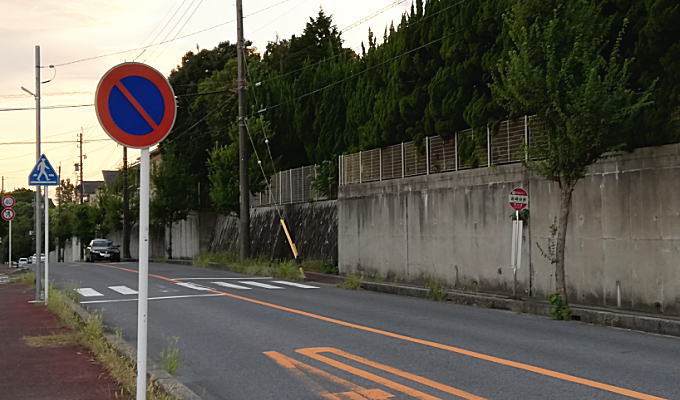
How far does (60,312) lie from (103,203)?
47988mm

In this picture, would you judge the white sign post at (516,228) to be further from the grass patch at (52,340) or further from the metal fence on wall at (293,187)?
the metal fence on wall at (293,187)

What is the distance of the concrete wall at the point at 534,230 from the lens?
12.1 metres

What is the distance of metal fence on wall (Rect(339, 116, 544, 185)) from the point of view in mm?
16328

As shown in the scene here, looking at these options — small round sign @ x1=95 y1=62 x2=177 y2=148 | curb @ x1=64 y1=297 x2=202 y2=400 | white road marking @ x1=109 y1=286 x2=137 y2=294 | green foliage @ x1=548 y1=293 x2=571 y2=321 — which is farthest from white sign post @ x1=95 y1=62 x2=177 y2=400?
white road marking @ x1=109 y1=286 x2=137 y2=294

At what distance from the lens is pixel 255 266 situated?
2588 cm

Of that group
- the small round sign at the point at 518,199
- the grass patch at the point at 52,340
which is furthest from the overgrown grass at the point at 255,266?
the grass patch at the point at 52,340

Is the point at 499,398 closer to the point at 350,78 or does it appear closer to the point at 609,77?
the point at 609,77

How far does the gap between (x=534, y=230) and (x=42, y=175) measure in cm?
1077

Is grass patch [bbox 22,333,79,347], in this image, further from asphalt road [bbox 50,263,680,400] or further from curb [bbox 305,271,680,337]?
curb [bbox 305,271,680,337]

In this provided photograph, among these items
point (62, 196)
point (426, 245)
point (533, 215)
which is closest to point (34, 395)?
point (533, 215)

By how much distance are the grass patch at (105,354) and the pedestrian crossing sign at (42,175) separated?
2.79 meters

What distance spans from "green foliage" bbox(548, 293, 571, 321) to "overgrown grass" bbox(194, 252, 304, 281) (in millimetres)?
11419

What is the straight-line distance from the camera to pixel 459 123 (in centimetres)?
1878

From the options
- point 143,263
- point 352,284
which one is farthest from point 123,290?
point 143,263
